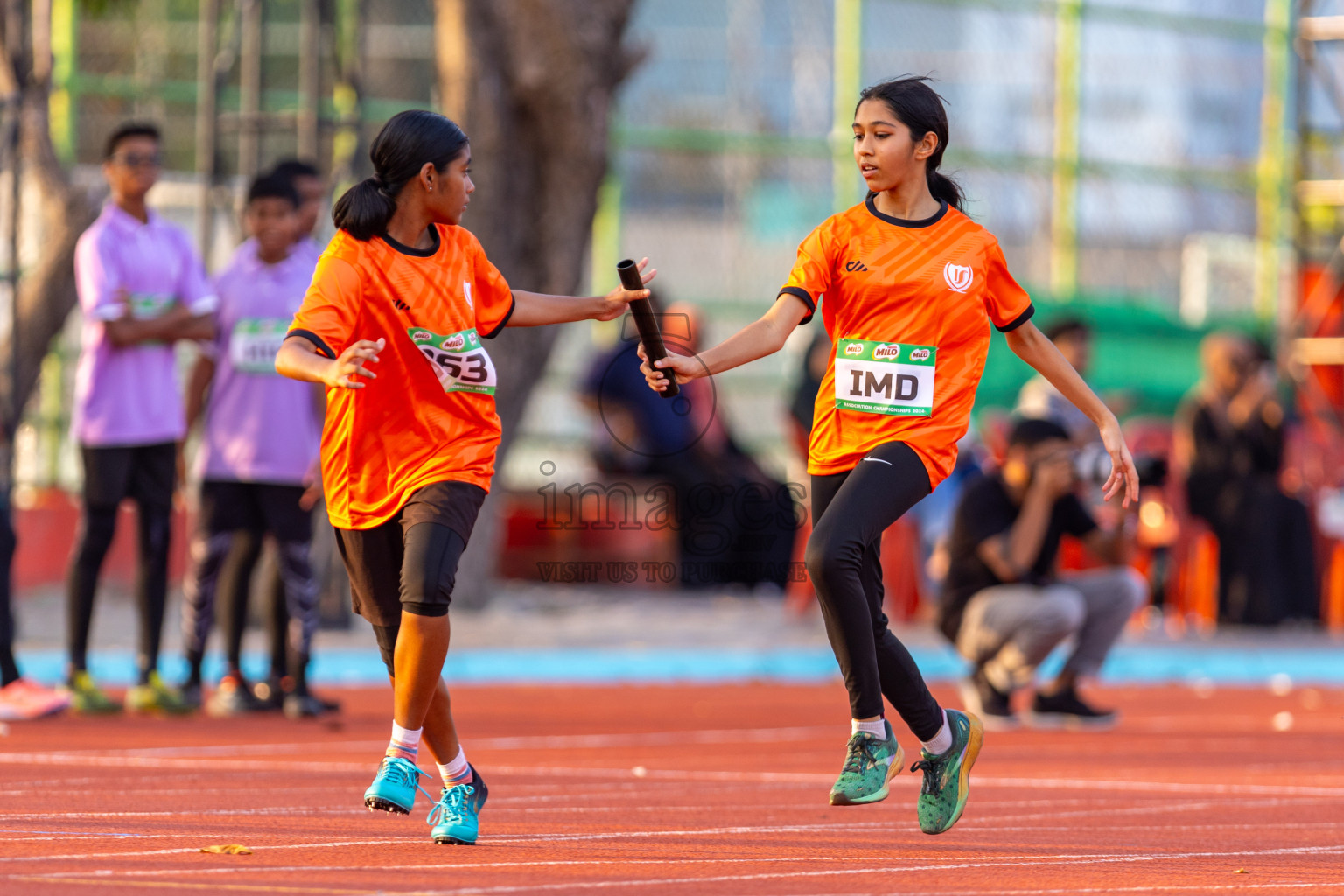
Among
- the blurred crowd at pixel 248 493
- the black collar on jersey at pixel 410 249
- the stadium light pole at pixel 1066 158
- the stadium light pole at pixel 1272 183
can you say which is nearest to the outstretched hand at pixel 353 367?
the black collar on jersey at pixel 410 249

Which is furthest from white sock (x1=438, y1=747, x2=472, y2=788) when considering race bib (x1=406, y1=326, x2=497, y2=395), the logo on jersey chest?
the logo on jersey chest

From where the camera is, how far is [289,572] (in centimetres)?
835

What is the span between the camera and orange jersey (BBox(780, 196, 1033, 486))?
540 centimetres

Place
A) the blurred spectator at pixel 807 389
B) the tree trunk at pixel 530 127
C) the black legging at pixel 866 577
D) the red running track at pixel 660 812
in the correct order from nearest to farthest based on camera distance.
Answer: the red running track at pixel 660 812, the black legging at pixel 866 577, the blurred spectator at pixel 807 389, the tree trunk at pixel 530 127

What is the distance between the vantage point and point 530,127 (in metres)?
12.8

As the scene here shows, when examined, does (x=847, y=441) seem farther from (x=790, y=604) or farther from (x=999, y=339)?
(x=999, y=339)

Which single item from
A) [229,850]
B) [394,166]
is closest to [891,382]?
[394,166]

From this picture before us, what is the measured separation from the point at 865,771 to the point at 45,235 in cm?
918

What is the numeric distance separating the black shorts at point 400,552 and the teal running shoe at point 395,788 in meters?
0.38

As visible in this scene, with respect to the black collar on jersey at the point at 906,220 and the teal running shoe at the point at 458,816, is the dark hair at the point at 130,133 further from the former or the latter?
the teal running shoe at the point at 458,816

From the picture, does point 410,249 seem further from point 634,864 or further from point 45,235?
point 45,235

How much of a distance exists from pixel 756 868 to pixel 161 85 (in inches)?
464

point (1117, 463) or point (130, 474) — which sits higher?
point (1117, 463)

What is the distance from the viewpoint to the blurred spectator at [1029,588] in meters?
8.91
